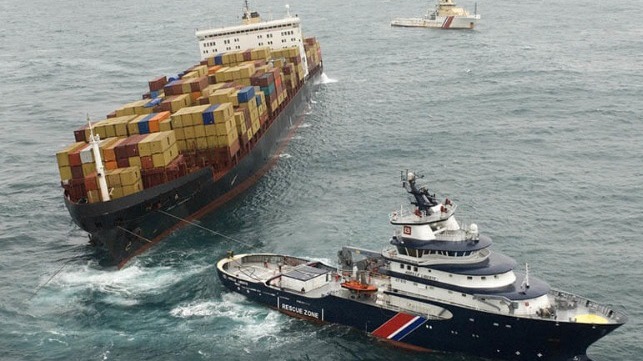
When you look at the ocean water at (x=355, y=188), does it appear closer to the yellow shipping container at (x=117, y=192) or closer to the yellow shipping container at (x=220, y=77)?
the yellow shipping container at (x=117, y=192)

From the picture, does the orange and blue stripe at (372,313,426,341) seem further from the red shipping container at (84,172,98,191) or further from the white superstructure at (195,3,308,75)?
the white superstructure at (195,3,308,75)

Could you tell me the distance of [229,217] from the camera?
62.9 meters

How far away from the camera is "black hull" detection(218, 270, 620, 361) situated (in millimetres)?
37219

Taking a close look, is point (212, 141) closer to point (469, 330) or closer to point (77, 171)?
point (77, 171)

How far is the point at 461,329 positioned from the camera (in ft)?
130

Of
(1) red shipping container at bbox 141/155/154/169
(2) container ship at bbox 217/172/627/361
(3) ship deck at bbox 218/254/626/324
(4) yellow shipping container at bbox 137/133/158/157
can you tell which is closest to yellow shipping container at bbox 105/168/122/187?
(1) red shipping container at bbox 141/155/154/169

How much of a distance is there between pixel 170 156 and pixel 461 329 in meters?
32.2

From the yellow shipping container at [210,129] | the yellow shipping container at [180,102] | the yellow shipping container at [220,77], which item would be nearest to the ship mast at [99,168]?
the yellow shipping container at [210,129]

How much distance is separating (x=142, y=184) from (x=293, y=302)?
20332 millimetres

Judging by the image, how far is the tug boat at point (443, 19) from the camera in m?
164

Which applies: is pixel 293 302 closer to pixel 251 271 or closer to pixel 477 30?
pixel 251 271

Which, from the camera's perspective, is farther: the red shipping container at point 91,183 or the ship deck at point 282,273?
the red shipping container at point 91,183

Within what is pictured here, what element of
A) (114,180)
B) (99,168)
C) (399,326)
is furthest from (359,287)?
(114,180)

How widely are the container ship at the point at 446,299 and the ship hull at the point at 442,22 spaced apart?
422 feet
